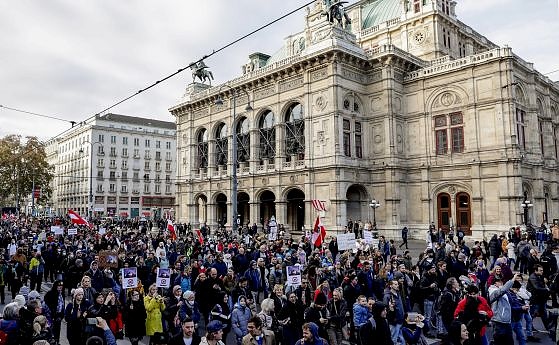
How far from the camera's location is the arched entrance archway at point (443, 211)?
33875mm

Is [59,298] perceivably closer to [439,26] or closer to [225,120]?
[225,120]

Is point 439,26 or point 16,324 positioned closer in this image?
point 16,324

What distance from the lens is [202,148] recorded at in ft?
162

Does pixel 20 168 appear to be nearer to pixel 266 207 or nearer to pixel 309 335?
pixel 266 207

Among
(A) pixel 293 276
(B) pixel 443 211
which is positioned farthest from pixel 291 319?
(B) pixel 443 211

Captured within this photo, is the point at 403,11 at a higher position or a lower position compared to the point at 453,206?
higher

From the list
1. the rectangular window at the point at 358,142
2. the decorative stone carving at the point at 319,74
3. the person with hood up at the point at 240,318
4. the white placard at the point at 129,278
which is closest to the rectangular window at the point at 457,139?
the rectangular window at the point at 358,142

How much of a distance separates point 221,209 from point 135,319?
129 feet

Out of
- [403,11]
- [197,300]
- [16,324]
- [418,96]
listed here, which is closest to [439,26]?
[403,11]

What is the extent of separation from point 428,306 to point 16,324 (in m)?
9.63

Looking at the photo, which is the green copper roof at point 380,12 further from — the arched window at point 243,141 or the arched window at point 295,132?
the arched window at point 243,141

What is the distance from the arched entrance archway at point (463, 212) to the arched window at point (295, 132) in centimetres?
1346

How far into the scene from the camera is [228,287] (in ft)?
37.9

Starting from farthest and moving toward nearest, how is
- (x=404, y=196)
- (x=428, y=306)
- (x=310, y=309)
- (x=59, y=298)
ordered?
(x=404, y=196), (x=428, y=306), (x=59, y=298), (x=310, y=309)
